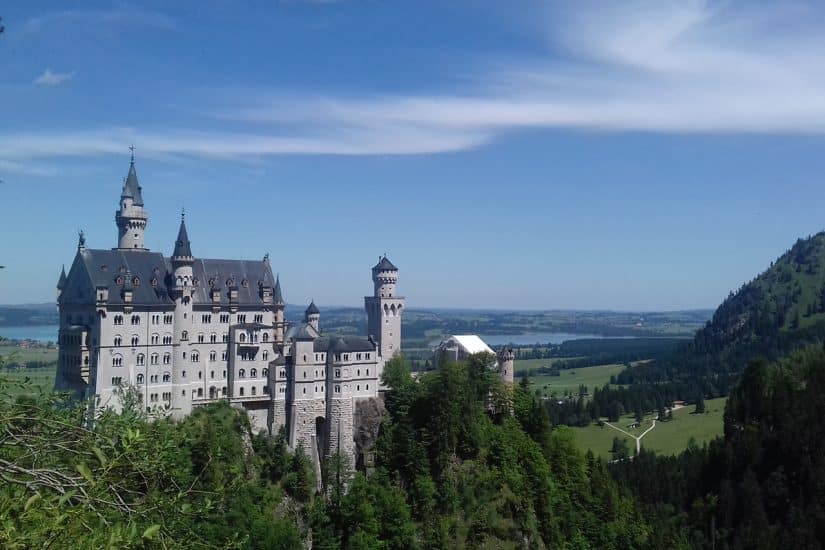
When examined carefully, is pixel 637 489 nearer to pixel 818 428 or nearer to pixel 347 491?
pixel 818 428

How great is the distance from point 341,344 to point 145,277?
22.1 meters

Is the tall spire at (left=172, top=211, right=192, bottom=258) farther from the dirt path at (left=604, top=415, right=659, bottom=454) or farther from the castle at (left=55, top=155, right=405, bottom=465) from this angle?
the dirt path at (left=604, top=415, right=659, bottom=454)

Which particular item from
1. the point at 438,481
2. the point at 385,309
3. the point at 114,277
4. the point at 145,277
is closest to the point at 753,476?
the point at 438,481

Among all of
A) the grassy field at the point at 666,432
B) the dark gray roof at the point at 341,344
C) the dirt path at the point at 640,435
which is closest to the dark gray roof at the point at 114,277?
the dark gray roof at the point at 341,344

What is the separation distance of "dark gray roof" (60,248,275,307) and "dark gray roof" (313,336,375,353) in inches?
331

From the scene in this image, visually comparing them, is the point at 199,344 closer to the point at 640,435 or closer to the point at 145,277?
the point at 145,277

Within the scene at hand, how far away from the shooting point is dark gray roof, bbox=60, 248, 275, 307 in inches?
3061

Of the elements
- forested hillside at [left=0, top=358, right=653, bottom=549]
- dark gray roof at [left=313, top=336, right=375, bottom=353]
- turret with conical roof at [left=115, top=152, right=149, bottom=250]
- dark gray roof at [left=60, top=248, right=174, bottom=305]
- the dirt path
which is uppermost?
turret with conical roof at [left=115, top=152, right=149, bottom=250]

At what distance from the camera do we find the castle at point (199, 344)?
7688 centimetres

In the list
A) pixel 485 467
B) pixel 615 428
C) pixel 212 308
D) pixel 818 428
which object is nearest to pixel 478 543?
pixel 485 467

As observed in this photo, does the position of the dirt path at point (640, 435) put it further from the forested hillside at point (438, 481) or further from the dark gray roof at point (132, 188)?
the dark gray roof at point (132, 188)

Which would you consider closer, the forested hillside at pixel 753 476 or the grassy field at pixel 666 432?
the forested hillside at pixel 753 476

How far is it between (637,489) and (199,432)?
6864cm

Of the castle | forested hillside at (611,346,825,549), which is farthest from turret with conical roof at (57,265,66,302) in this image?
forested hillside at (611,346,825,549)
